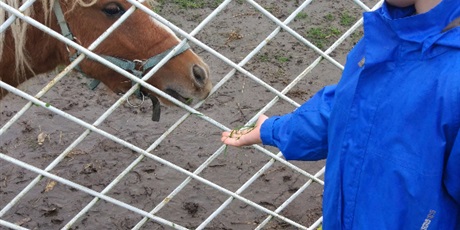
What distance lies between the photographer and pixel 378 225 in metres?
1.29

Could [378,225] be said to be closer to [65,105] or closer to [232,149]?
[232,149]

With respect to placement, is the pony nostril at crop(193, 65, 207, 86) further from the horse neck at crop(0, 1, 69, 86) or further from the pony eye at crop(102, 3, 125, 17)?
the horse neck at crop(0, 1, 69, 86)

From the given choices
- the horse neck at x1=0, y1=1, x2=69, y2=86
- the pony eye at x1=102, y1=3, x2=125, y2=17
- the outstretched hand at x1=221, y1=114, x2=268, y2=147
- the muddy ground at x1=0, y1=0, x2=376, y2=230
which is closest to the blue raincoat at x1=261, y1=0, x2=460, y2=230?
the outstretched hand at x1=221, y1=114, x2=268, y2=147

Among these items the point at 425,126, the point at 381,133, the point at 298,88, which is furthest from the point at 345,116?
the point at 298,88

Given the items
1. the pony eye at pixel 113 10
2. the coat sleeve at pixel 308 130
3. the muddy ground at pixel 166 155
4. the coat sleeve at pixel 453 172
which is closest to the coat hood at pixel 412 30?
the coat sleeve at pixel 453 172

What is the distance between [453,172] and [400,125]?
165 mm

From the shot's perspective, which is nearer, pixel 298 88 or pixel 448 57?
pixel 448 57

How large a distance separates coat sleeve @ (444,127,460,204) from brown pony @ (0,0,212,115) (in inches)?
48.5

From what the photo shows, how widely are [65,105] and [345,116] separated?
3.22 m

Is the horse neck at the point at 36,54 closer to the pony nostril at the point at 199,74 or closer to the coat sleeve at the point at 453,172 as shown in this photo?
the pony nostril at the point at 199,74

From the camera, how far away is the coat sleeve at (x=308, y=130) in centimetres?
156

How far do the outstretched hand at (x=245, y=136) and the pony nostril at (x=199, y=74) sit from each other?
0.30 metres

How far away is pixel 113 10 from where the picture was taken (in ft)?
6.77

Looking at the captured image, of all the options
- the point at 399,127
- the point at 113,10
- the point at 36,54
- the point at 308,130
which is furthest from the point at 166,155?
the point at 399,127
